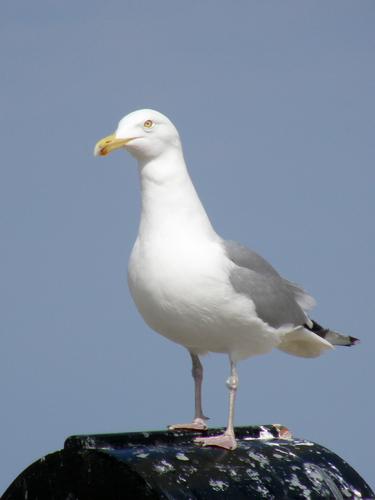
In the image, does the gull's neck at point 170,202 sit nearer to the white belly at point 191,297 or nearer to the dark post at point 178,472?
the white belly at point 191,297

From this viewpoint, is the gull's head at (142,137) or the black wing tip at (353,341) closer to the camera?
the gull's head at (142,137)

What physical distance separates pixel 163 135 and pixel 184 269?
107 cm

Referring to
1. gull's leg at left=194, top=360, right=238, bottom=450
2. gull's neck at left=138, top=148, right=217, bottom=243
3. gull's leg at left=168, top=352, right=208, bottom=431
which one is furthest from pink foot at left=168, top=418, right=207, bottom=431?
gull's neck at left=138, top=148, right=217, bottom=243

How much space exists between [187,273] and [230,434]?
1.17 m

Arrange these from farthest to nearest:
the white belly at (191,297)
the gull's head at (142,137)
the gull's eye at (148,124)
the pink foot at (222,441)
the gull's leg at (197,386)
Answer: the gull's leg at (197,386) → the gull's eye at (148,124) → the gull's head at (142,137) → the pink foot at (222,441) → the white belly at (191,297)

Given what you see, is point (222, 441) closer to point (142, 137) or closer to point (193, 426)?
point (193, 426)

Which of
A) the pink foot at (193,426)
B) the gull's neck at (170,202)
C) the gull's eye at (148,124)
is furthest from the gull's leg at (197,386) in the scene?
the gull's eye at (148,124)

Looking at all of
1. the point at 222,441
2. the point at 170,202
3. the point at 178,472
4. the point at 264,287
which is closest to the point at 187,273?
the point at 170,202

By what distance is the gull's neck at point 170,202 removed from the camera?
8701mm

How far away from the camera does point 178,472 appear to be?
773 centimetres

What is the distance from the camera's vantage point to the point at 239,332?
8.72m

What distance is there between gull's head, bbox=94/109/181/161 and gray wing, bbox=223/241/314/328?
2.74 feet

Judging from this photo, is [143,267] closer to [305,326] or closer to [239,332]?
[239,332]

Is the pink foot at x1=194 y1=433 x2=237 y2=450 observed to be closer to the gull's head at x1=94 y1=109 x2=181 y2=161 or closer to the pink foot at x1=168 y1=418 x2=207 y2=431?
the pink foot at x1=168 y1=418 x2=207 y2=431
